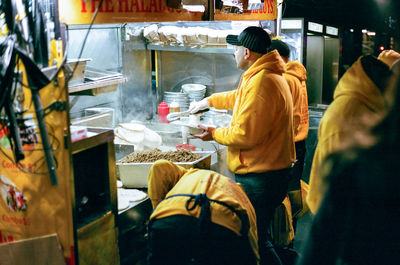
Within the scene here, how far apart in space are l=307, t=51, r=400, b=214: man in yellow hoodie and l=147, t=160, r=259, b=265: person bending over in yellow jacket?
752mm

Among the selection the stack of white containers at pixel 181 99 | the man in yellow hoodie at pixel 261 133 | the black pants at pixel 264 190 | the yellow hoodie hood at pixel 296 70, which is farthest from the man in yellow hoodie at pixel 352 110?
the stack of white containers at pixel 181 99

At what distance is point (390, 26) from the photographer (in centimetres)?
1505

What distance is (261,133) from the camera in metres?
4.10

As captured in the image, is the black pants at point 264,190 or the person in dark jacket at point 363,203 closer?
the person in dark jacket at point 363,203

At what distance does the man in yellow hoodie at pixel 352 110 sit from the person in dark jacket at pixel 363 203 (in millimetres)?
44

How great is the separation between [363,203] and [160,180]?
1749 millimetres

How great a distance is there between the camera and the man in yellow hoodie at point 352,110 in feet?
8.41

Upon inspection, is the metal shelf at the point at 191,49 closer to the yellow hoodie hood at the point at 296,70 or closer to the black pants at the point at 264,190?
the yellow hoodie hood at the point at 296,70

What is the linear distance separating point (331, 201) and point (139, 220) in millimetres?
2313

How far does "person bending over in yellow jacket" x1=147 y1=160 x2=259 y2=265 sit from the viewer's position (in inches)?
126

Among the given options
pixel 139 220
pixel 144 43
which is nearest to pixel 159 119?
pixel 144 43

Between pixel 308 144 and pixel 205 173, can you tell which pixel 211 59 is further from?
pixel 205 173

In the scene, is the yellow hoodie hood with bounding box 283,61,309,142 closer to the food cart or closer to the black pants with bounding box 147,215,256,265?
the food cart

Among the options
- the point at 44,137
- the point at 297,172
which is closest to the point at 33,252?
the point at 44,137
